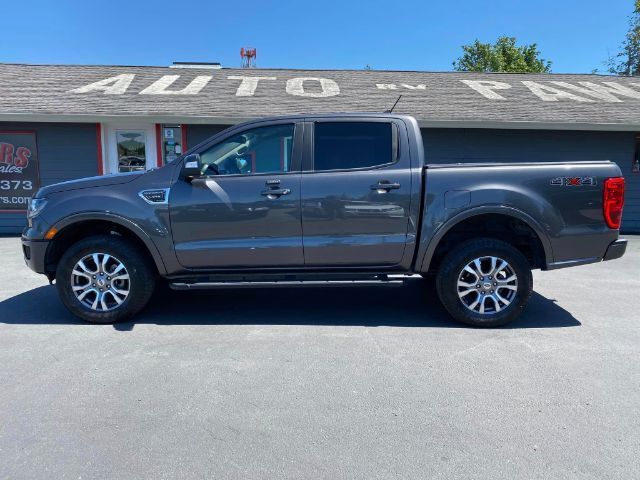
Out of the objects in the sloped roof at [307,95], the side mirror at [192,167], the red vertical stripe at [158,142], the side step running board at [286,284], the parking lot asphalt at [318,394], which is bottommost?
the parking lot asphalt at [318,394]

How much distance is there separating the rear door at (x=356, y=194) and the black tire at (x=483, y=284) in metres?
0.46

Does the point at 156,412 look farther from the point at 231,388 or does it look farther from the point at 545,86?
the point at 545,86

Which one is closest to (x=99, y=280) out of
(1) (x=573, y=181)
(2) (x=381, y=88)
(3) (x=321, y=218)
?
(3) (x=321, y=218)

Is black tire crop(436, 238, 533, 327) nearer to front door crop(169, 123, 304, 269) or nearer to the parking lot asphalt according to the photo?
the parking lot asphalt

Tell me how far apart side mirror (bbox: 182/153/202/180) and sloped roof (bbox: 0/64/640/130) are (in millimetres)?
5982

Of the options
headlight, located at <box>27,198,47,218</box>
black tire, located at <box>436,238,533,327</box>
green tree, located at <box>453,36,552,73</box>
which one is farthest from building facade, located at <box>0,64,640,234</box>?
green tree, located at <box>453,36,552,73</box>

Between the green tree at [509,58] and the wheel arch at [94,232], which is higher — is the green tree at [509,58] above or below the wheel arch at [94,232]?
above

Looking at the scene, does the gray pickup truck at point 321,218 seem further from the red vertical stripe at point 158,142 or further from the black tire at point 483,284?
the red vertical stripe at point 158,142

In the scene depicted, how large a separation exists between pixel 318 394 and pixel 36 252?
3.23 meters

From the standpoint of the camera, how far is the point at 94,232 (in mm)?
4660

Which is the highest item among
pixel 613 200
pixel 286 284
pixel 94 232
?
pixel 613 200

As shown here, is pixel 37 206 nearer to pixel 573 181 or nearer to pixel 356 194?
pixel 356 194

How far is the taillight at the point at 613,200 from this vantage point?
4254 millimetres

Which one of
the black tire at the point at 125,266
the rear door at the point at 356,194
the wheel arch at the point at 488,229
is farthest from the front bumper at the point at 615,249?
the black tire at the point at 125,266
